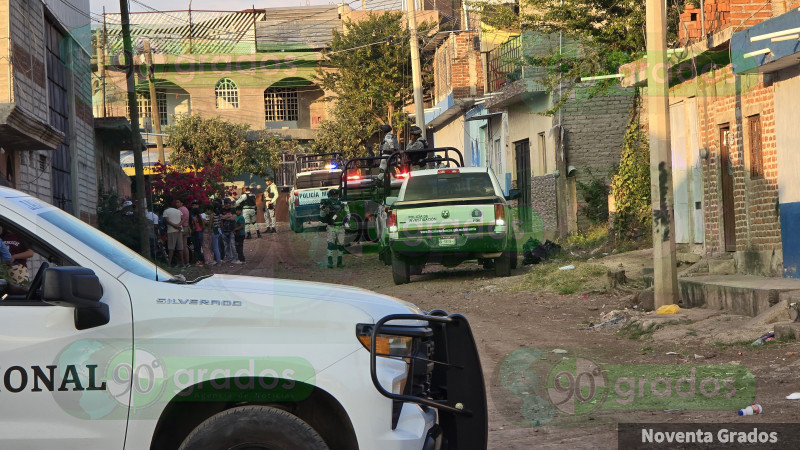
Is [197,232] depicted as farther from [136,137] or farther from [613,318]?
[613,318]

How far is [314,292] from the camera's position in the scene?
4.57 metres

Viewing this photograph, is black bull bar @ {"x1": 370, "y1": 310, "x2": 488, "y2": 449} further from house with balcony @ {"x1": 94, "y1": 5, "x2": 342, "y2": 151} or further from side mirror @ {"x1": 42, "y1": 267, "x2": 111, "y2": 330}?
house with balcony @ {"x1": 94, "y1": 5, "x2": 342, "y2": 151}

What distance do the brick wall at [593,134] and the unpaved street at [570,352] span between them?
7286 millimetres

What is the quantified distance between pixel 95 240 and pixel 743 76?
12.2m

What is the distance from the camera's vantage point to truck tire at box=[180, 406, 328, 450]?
160 inches

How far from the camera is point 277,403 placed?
4211mm

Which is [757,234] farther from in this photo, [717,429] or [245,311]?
[245,311]

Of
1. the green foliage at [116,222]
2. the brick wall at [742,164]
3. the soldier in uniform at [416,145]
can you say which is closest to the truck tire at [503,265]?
the brick wall at [742,164]

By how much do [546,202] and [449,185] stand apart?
10.1m

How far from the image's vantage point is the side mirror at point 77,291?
3906 millimetres

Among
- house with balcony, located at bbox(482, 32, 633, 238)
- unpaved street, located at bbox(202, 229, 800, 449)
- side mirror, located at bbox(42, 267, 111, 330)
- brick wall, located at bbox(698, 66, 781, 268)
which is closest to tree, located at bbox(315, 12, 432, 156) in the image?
house with balcony, located at bbox(482, 32, 633, 238)

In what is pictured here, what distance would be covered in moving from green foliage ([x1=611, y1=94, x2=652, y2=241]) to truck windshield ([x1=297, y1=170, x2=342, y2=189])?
12046 mm

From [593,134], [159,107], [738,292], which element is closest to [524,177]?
[593,134]

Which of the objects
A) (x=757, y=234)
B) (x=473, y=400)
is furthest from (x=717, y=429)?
(x=757, y=234)
